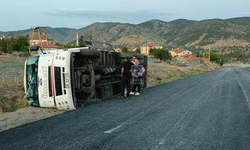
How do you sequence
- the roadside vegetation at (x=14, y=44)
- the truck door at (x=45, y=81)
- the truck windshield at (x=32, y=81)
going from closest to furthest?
the truck door at (x=45, y=81)
the truck windshield at (x=32, y=81)
the roadside vegetation at (x=14, y=44)

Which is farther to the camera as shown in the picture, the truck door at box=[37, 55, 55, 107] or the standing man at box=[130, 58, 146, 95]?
the standing man at box=[130, 58, 146, 95]

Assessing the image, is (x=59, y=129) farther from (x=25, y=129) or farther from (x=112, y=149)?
(x=112, y=149)

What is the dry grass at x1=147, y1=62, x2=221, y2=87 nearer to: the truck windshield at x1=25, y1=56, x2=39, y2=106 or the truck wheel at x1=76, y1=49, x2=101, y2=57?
the truck wheel at x1=76, y1=49, x2=101, y2=57

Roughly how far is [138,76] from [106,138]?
8.66 metres

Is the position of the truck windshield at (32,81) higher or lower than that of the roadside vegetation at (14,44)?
lower

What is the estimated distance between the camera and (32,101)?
10641 millimetres

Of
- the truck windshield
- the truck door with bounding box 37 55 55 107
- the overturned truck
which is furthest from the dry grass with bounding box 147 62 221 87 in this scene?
the truck door with bounding box 37 55 55 107

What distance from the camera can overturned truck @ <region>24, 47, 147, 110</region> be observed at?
386 inches

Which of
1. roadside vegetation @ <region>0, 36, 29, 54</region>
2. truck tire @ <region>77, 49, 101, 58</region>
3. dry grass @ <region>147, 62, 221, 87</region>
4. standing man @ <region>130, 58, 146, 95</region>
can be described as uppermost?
roadside vegetation @ <region>0, 36, 29, 54</region>

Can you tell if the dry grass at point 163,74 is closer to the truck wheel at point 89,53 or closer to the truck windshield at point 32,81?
the truck wheel at point 89,53

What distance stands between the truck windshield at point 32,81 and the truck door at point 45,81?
1.12 ft

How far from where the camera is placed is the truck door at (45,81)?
10.0 meters

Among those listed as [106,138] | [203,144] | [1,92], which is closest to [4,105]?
[1,92]

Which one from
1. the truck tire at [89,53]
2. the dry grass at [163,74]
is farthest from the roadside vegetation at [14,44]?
the truck tire at [89,53]
